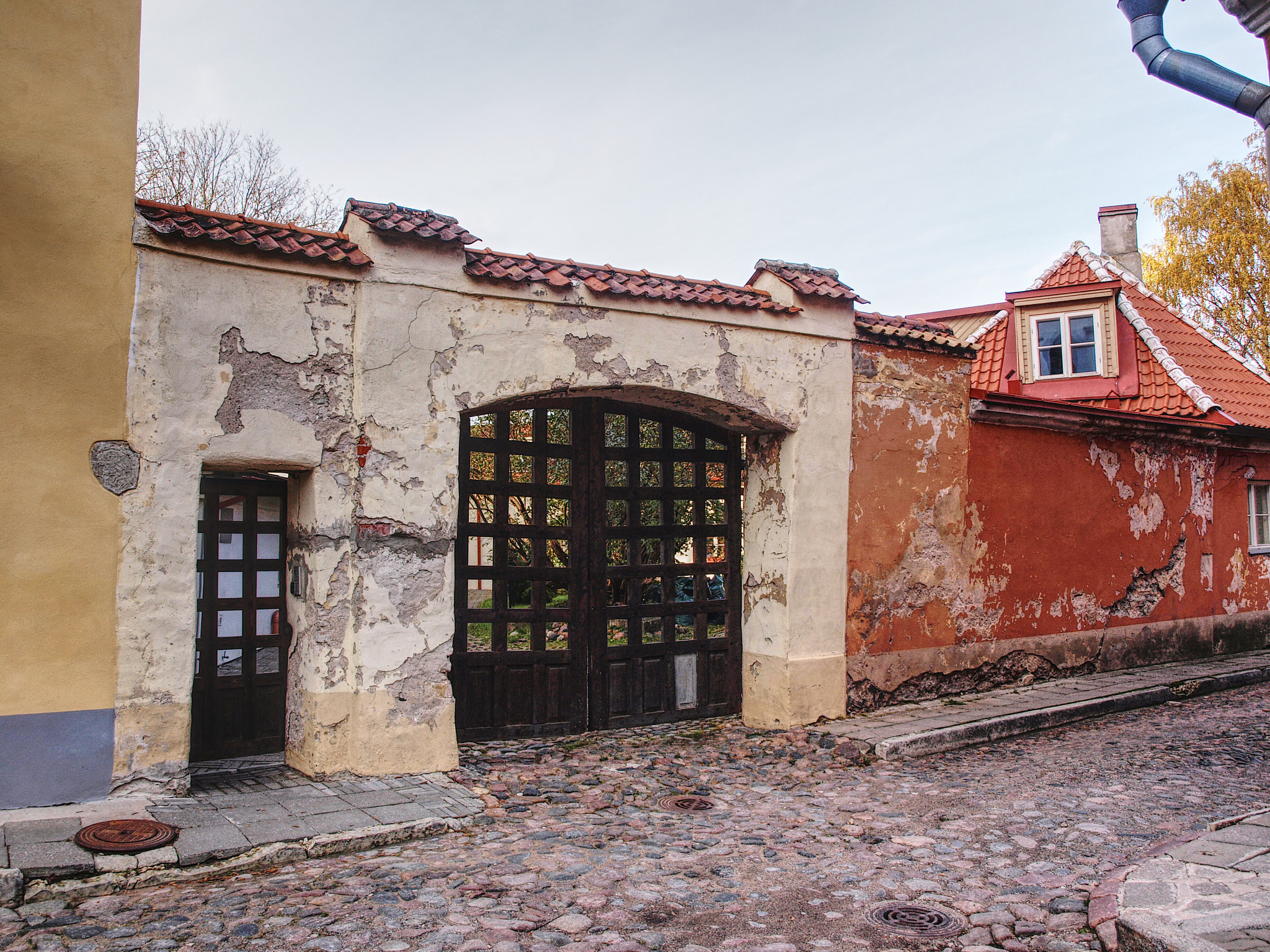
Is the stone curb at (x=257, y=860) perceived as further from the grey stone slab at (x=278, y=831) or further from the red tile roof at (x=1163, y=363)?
the red tile roof at (x=1163, y=363)

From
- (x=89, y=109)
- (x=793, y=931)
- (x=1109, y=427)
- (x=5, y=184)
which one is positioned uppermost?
(x=89, y=109)

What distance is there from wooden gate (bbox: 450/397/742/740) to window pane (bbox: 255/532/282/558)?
1.37 meters

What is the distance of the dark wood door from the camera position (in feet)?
21.2

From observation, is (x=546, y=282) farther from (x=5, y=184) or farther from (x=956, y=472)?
(x=956, y=472)

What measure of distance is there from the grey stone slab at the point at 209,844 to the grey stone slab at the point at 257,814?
0.39 feet

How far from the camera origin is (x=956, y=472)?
9.21 m

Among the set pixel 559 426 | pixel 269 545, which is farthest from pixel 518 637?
pixel 559 426

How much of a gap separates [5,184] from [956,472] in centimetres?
822

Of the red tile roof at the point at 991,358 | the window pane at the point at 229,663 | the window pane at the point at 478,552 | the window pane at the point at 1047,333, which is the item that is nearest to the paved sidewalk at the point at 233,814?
the window pane at the point at 229,663

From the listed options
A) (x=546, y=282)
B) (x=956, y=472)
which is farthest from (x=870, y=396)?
(x=546, y=282)

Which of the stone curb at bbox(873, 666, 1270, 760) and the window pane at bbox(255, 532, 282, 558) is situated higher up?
the window pane at bbox(255, 532, 282, 558)

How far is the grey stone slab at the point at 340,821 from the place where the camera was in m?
5.06

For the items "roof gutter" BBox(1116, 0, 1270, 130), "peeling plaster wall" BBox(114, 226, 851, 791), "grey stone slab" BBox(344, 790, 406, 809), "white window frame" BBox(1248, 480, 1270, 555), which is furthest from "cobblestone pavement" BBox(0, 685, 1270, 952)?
"white window frame" BBox(1248, 480, 1270, 555)

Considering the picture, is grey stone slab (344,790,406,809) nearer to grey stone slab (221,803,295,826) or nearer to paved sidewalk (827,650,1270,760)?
grey stone slab (221,803,295,826)
